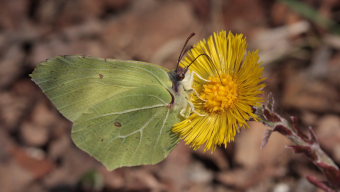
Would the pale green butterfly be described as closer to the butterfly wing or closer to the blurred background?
the butterfly wing

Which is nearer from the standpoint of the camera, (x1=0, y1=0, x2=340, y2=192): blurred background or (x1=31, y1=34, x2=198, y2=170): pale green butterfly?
(x1=31, y1=34, x2=198, y2=170): pale green butterfly

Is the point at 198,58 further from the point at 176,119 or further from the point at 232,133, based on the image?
the point at 232,133

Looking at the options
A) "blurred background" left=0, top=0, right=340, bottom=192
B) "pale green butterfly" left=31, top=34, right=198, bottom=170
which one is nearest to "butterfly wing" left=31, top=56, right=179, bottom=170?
"pale green butterfly" left=31, top=34, right=198, bottom=170

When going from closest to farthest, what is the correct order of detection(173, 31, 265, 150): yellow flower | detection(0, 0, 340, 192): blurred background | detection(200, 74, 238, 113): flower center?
detection(173, 31, 265, 150): yellow flower
detection(200, 74, 238, 113): flower center
detection(0, 0, 340, 192): blurred background

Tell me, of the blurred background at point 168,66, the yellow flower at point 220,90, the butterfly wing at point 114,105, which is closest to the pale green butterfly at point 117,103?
the butterfly wing at point 114,105

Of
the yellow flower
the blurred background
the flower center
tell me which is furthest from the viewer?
the blurred background

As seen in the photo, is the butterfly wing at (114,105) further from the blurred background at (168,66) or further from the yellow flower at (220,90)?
the blurred background at (168,66)
